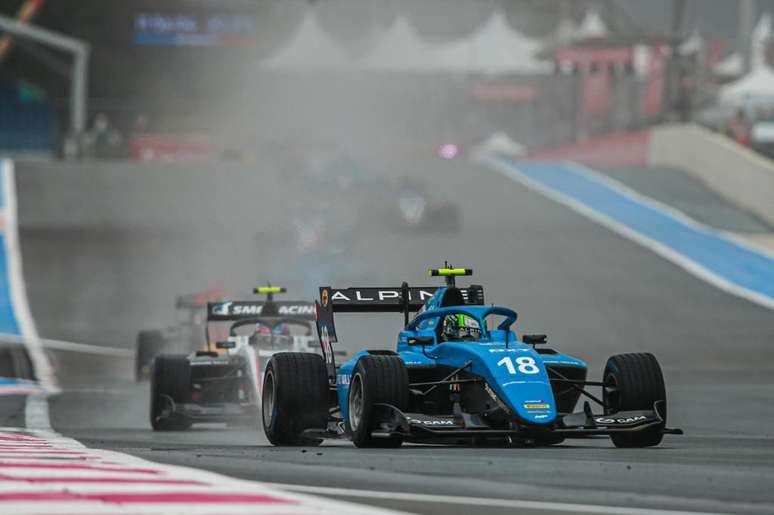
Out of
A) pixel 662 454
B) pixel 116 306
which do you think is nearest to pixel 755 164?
pixel 116 306

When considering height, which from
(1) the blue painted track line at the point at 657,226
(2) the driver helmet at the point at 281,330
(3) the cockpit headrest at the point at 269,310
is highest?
(1) the blue painted track line at the point at 657,226

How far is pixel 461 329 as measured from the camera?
1258cm

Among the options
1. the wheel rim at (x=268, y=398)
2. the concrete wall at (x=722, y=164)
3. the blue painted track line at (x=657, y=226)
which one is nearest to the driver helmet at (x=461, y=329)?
the wheel rim at (x=268, y=398)

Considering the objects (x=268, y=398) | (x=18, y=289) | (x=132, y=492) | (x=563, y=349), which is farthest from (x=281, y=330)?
(x=18, y=289)

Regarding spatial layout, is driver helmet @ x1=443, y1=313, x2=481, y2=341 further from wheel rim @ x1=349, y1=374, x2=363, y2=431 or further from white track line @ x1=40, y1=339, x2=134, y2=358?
white track line @ x1=40, y1=339, x2=134, y2=358

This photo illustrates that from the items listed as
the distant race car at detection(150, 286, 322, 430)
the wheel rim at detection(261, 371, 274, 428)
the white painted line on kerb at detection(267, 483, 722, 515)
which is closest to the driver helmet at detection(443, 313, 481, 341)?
the wheel rim at detection(261, 371, 274, 428)

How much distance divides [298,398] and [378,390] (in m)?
1.43

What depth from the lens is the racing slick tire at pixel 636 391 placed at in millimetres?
12000

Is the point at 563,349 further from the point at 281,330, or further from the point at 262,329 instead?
the point at 262,329

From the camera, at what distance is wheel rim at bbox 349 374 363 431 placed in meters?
12.0

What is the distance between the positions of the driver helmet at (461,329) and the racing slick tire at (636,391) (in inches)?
46.1

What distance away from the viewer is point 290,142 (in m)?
52.4

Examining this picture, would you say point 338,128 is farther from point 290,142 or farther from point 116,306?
point 116,306

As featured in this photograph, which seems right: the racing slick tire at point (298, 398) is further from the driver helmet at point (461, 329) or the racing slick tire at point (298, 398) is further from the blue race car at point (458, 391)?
the driver helmet at point (461, 329)
